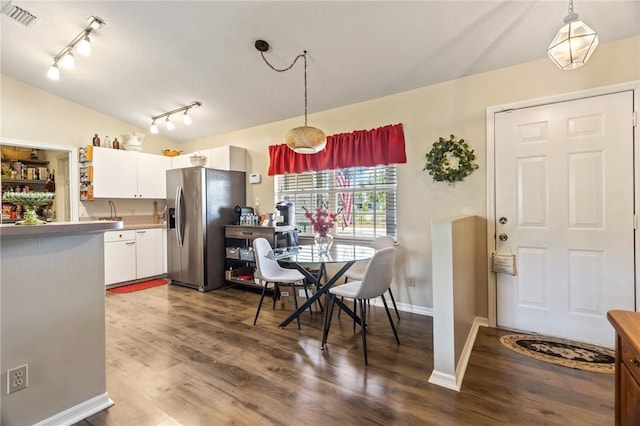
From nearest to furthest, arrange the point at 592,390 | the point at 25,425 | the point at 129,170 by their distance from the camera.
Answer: the point at 25,425
the point at 592,390
the point at 129,170

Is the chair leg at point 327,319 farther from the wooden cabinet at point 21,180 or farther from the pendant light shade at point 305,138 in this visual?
the wooden cabinet at point 21,180

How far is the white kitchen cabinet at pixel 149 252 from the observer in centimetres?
485

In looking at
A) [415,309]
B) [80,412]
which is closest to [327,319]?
[415,309]

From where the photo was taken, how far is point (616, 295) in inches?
95.5

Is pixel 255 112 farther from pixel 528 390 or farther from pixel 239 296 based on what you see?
pixel 528 390

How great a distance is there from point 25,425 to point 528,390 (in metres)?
2.90

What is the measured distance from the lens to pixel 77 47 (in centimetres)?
317

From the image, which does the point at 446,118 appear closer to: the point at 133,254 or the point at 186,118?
the point at 186,118

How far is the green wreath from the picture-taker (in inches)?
119

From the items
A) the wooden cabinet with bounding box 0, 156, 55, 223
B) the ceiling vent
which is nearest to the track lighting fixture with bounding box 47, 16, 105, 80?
the ceiling vent

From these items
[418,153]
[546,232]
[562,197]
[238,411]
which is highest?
[418,153]

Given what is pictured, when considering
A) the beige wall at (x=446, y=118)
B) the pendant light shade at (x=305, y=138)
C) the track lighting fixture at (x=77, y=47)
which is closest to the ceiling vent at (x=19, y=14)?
the track lighting fixture at (x=77, y=47)

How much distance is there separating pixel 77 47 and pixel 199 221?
93.1 inches

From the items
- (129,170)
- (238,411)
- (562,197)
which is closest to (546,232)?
(562,197)
